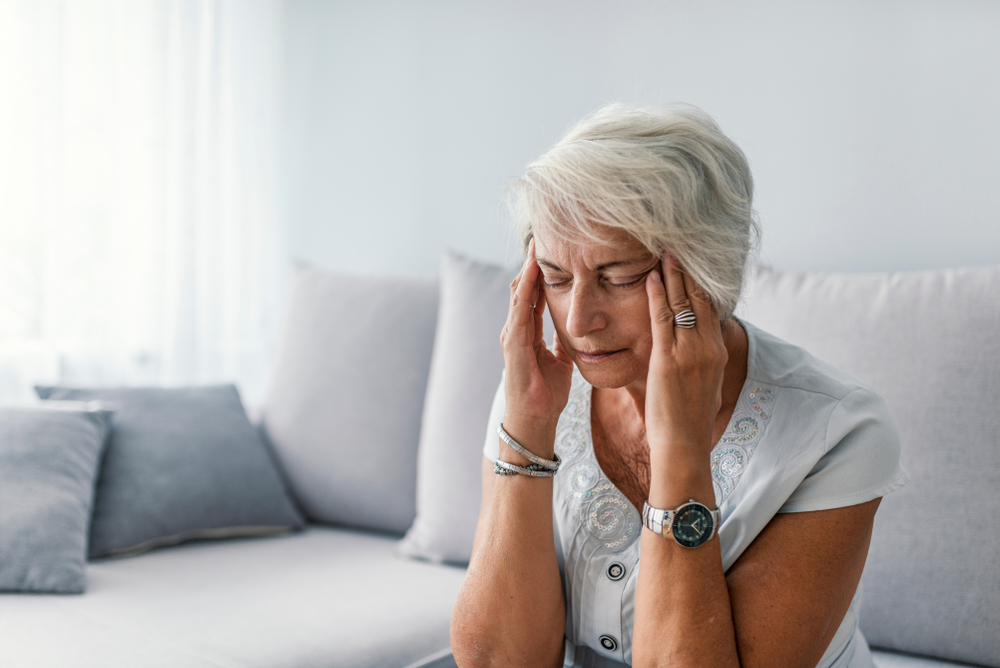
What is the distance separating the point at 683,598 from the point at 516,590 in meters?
0.26

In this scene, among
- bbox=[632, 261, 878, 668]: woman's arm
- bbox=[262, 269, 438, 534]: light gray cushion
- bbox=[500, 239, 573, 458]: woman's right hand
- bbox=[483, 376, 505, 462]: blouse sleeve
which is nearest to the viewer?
bbox=[632, 261, 878, 668]: woman's arm

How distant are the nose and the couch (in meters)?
0.53

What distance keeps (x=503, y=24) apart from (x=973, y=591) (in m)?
1.87

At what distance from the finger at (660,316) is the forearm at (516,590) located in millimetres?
262

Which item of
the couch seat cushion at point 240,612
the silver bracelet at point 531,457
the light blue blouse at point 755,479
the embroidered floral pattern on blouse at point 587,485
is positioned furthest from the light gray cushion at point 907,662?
the couch seat cushion at point 240,612

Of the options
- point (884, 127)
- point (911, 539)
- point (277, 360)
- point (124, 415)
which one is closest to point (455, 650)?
point (911, 539)

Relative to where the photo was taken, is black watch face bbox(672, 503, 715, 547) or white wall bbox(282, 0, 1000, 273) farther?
white wall bbox(282, 0, 1000, 273)

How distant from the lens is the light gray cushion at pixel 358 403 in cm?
198

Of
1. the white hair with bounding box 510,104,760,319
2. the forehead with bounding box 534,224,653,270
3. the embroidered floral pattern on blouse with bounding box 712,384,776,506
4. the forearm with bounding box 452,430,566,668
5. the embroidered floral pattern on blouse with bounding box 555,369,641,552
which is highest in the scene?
the white hair with bounding box 510,104,760,319

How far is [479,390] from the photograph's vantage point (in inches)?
70.0

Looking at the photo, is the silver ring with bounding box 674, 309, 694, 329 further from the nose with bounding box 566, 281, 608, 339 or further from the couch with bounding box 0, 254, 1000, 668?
the couch with bounding box 0, 254, 1000, 668

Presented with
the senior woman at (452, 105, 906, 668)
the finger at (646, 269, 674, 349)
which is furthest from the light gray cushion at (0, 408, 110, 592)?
the finger at (646, 269, 674, 349)

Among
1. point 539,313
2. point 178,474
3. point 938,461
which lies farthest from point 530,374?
point 178,474

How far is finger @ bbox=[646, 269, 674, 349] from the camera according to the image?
103cm
